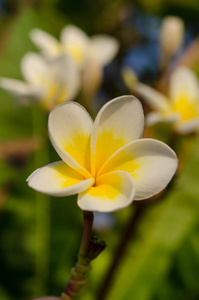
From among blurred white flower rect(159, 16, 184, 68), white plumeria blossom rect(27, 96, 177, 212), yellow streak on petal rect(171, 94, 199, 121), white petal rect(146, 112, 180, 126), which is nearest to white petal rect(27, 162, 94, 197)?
white plumeria blossom rect(27, 96, 177, 212)

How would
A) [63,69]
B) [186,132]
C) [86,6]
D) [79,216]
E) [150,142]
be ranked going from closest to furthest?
[150,142] < [186,132] < [63,69] < [79,216] < [86,6]

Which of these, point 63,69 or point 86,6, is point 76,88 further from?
point 86,6

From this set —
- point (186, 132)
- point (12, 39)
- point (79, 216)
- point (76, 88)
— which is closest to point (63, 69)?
point (76, 88)

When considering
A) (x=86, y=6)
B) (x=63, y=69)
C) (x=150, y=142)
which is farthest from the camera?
(x=86, y=6)

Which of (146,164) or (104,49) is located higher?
(146,164)

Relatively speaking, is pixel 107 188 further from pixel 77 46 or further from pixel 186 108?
pixel 77 46

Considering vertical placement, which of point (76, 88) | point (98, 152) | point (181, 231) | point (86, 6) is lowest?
point (181, 231)

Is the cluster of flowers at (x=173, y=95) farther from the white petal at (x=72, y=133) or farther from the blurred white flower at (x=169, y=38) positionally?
the white petal at (x=72, y=133)

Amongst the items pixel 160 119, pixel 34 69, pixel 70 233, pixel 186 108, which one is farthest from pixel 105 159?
pixel 70 233
